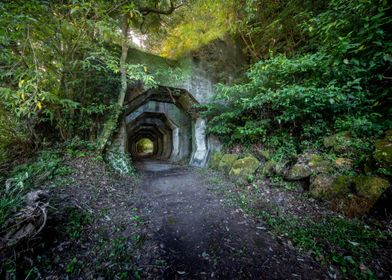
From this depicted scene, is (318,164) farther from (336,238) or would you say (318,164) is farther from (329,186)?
(336,238)

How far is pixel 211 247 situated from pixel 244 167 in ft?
9.84

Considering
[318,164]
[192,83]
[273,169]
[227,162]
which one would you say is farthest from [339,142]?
[192,83]

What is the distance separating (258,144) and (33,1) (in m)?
5.92

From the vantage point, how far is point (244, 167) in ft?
16.2

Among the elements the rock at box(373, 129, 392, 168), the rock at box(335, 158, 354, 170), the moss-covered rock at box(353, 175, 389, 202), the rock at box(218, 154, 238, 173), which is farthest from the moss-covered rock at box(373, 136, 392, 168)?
the rock at box(218, 154, 238, 173)

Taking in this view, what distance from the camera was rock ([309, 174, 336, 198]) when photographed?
314 centimetres

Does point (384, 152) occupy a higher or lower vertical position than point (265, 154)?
higher

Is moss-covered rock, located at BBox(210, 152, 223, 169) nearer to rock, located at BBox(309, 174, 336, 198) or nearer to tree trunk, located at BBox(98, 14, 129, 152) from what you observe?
rock, located at BBox(309, 174, 336, 198)

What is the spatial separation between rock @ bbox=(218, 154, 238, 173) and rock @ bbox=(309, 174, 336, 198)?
250 centimetres

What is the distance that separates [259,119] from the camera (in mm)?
5586

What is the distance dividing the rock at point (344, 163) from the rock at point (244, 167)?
184cm

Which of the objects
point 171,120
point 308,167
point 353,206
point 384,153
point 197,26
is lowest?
point 353,206

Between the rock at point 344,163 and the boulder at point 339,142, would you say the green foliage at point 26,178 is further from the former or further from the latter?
the boulder at point 339,142

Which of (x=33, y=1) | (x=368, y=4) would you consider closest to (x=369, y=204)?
(x=368, y=4)
